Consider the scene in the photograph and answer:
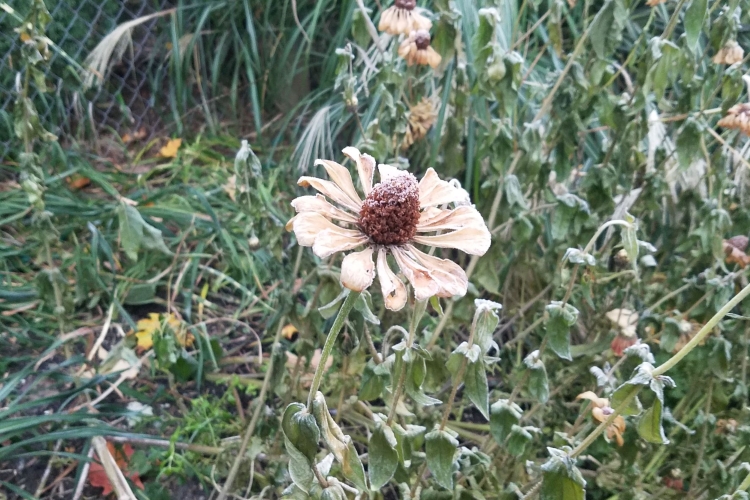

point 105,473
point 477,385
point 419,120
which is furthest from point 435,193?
point 105,473

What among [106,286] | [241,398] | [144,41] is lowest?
[241,398]

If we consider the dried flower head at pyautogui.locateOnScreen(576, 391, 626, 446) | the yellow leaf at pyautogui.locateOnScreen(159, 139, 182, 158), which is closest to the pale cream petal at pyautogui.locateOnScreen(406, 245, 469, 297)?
the dried flower head at pyautogui.locateOnScreen(576, 391, 626, 446)

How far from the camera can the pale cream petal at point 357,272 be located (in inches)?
19.5

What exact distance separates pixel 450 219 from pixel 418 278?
0.32 feet

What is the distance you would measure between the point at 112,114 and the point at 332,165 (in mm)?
2055

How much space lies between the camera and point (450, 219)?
0.60m

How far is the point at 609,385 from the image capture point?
0.92 m

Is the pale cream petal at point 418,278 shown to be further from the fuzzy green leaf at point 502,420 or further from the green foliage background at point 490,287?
the fuzzy green leaf at point 502,420

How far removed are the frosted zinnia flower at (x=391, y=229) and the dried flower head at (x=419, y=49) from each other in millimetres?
551

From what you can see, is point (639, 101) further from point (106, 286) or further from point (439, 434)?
point (106, 286)

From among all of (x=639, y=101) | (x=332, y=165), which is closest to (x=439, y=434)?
(x=332, y=165)

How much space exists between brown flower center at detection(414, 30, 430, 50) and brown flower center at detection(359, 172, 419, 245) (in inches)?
23.9

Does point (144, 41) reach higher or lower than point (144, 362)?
higher

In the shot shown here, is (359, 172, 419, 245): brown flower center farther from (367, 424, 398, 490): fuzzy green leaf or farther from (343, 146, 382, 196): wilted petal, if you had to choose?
(367, 424, 398, 490): fuzzy green leaf
